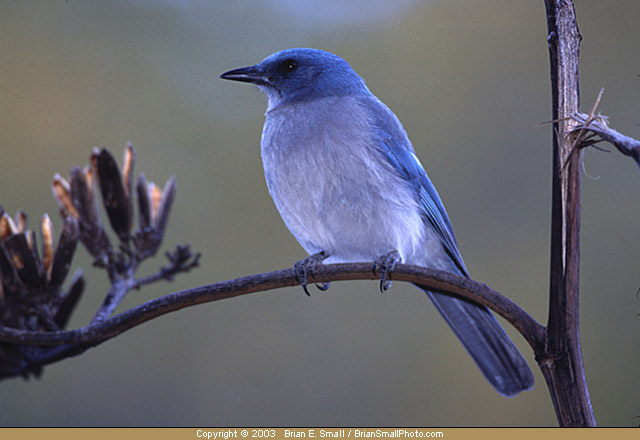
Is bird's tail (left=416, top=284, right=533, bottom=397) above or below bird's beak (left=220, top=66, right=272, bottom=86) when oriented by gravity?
below

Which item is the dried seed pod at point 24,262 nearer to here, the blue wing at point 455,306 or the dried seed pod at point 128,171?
the dried seed pod at point 128,171

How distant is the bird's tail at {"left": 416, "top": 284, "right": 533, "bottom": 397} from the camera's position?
164 cm

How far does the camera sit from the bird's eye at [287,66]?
2.26m

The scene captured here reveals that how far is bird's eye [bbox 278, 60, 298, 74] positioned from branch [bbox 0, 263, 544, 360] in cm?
130

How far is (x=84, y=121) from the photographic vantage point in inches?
103

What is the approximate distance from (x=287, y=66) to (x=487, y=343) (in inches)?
46.6

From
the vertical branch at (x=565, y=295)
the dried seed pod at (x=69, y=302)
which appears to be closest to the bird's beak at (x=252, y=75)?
the dried seed pod at (x=69, y=302)

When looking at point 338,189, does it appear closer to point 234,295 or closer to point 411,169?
point 411,169

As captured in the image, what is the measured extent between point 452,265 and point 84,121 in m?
1.60

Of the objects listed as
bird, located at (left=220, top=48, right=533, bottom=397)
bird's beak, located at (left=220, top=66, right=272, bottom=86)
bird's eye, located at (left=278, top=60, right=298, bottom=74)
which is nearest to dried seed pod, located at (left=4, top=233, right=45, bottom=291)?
bird, located at (left=220, top=48, right=533, bottom=397)

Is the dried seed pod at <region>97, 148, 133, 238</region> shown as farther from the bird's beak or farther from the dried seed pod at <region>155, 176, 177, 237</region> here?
the bird's beak

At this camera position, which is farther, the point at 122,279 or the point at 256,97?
the point at 256,97

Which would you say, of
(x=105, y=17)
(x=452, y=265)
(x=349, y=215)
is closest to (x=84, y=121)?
(x=105, y=17)

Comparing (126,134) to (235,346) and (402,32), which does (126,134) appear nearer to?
(235,346)
